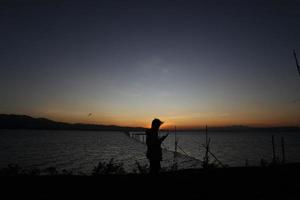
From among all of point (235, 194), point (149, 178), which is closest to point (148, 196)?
point (149, 178)

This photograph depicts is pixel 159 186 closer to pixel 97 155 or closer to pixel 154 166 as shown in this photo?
pixel 154 166

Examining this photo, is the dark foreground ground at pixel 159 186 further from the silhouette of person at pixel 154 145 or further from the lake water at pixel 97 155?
the lake water at pixel 97 155

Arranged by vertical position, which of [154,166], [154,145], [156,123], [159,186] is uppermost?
[156,123]

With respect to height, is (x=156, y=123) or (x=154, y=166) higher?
(x=156, y=123)

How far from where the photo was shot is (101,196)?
22.1 feet

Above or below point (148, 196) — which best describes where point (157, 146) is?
above

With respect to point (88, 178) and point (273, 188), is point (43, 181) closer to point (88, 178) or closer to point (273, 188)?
point (88, 178)

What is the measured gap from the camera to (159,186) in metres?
7.77

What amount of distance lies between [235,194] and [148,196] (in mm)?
2748

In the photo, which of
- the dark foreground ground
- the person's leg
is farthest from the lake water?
the person's leg

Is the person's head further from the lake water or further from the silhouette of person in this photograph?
the lake water

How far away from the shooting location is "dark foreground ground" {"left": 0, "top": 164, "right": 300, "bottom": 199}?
6.83 m

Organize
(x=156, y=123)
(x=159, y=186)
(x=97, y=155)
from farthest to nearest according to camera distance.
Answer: (x=97, y=155)
(x=156, y=123)
(x=159, y=186)

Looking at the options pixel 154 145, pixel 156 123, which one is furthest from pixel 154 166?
pixel 156 123
